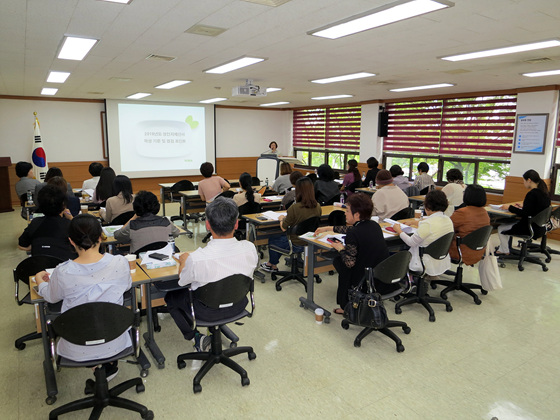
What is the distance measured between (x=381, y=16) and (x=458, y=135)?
6.25 meters

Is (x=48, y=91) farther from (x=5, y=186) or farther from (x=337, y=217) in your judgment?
(x=337, y=217)

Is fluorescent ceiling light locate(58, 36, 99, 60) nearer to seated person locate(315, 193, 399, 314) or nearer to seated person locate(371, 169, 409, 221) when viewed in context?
seated person locate(315, 193, 399, 314)

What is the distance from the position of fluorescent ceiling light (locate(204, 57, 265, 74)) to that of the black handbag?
326cm

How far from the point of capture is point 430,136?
30.0 ft

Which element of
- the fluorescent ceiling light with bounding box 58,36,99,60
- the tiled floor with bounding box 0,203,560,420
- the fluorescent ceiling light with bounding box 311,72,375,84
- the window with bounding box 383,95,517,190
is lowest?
the tiled floor with bounding box 0,203,560,420

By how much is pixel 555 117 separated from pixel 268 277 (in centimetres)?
609

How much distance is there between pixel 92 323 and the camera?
2.11 m

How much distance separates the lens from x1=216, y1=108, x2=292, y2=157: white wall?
12.6 m

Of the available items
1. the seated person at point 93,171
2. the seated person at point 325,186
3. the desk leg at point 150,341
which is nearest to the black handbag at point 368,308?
the desk leg at point 150,341

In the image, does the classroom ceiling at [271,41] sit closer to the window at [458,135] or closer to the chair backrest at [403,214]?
the window at [458,135]

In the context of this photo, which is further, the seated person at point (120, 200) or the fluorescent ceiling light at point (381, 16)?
the seated person at point (120, 200)

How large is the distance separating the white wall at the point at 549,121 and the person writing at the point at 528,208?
1931mm

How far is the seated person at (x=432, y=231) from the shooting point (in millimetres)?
3727

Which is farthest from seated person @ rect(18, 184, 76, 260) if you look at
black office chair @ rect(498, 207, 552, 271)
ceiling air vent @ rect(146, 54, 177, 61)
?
black office chair @ rect(498, 207, 552, 271)
